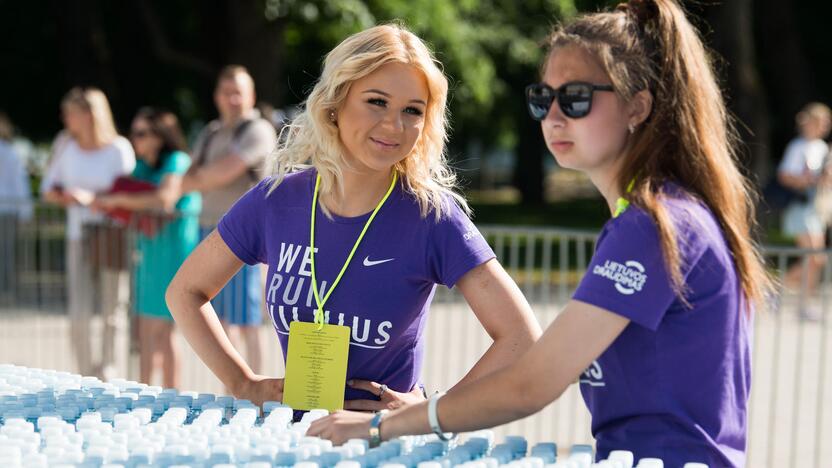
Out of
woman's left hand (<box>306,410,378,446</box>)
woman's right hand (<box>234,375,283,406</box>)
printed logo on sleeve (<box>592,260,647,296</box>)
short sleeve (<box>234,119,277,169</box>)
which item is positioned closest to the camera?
printed logo on sleeve (<box>592,260,647,296</box>)

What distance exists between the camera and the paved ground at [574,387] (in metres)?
7.11

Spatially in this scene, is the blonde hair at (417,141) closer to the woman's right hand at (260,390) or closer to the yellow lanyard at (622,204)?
the woman's right hand at (260,390)

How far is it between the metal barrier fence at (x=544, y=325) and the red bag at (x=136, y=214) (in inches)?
5.9

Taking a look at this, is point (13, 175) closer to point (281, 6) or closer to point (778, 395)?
point (281, 6)

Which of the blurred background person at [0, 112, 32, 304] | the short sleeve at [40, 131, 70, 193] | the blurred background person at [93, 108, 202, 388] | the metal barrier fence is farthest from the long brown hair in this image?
the blurred background person at [0, 112, 32, 304]

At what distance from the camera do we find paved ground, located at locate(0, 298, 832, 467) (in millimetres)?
7113

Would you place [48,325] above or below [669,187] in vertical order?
below

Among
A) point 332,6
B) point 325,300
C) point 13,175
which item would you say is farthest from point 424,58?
point 332,6

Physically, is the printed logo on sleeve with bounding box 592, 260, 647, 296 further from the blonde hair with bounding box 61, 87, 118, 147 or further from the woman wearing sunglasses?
the blonde hair with bounding box 61, 87, 118, 147

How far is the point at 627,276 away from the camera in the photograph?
7.36 feet

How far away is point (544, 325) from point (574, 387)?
1166 millimetres

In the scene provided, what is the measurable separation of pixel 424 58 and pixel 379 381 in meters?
0.83

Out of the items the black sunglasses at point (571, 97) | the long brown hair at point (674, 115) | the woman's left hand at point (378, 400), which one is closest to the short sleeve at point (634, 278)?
the long brown hair at point (674, 115)

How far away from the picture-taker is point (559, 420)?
7.58m
